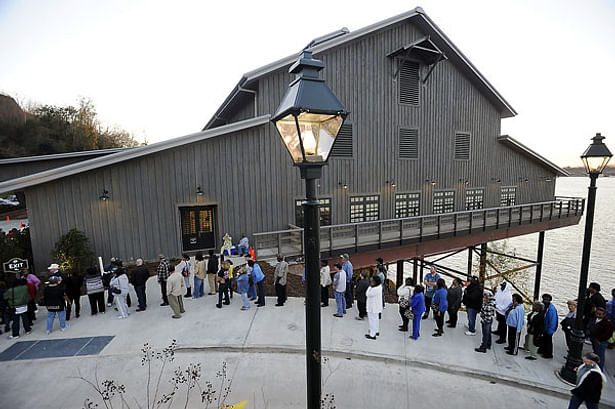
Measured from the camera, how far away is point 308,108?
2.44 metres

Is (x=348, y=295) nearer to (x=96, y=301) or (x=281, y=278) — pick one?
(x=281, y=278)

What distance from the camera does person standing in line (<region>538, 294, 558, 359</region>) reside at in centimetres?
616

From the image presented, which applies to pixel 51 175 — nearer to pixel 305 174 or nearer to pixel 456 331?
pixel 305 174

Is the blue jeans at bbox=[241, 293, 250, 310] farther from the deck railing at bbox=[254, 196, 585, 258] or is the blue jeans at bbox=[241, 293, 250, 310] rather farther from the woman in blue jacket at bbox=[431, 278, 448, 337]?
the woman in blue jacket at bbox=[431, 278, 448, 337]

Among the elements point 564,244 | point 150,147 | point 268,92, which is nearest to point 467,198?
point 268,92

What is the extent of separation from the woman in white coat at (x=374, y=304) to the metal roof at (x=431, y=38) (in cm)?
1073

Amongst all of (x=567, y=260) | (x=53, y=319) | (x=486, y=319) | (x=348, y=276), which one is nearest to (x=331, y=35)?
(x=348, y=276)

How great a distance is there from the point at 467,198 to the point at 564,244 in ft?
120

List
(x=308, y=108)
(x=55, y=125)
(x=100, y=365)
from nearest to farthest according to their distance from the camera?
(x=308, y=108)
(x=100, y=365)
(x=55, y=125)

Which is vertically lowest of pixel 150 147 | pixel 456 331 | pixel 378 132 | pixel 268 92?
pixel 456 331

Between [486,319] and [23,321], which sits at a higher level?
[486,319]

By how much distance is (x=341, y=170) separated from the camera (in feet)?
51.8

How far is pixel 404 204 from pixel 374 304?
12.0 metres

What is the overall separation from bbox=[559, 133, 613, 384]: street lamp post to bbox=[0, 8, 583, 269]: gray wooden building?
7.19m
